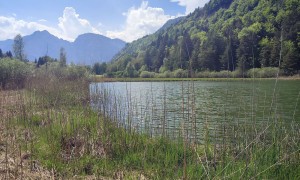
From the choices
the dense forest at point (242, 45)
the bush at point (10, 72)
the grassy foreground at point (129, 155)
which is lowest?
the grassy foreground at point (129, 155)

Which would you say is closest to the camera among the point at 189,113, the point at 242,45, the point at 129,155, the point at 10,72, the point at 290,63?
the point at 129,155

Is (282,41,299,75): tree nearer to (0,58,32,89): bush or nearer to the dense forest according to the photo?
the dense forest

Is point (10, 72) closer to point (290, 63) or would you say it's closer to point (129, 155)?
point (129, 155)

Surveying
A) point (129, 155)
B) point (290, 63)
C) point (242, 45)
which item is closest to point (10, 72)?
point (129, 155)

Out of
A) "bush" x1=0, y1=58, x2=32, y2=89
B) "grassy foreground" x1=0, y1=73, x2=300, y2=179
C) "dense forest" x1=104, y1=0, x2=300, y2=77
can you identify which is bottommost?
"grassy foreground" x1=0, y1=73, x2=300, y2=179

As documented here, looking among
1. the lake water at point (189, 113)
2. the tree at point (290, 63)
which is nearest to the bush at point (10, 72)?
the lake water at point (189, 113)

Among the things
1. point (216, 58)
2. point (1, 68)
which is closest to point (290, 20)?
point (216, 58)

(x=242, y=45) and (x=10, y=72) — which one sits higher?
(x=242, y=45)

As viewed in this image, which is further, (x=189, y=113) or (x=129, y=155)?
(x=189, y=113)

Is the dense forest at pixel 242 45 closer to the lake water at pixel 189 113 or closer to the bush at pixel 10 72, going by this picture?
the bush at pixel 10 72

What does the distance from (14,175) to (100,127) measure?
3445mm

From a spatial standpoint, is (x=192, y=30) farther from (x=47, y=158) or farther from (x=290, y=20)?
(x=47, y=158)

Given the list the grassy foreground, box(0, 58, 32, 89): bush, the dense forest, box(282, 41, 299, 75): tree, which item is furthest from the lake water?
box(282, 41, 299, 75): tree

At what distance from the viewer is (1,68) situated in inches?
1270
